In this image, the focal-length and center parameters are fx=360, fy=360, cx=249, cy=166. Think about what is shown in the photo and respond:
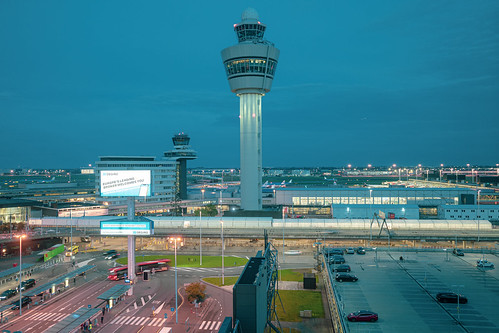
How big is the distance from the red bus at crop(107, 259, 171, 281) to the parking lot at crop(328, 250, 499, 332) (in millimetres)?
27341

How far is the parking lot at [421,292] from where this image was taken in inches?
938

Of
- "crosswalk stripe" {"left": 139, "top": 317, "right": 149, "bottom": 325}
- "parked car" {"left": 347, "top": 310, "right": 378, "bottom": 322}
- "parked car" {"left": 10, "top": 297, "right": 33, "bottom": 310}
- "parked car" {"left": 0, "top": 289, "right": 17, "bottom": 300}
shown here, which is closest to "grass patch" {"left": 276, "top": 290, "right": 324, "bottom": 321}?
"parked car" {"left": 347, "top": 310, "right": 378, "bottom": 322}

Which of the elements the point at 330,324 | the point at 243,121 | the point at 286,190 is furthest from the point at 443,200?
the point at 330,324

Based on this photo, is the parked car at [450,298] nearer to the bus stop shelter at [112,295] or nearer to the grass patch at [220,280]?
the grass patch at [220,280]

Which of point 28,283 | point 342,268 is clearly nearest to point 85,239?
point 28,283

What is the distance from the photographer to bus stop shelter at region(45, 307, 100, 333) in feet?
103

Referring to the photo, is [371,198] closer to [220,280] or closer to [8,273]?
[220,280]

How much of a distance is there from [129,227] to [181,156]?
97.7 meters

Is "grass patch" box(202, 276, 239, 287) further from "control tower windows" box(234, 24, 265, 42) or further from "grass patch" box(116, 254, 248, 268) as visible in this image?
"control tower windows" box(234, 24, 265, 42)

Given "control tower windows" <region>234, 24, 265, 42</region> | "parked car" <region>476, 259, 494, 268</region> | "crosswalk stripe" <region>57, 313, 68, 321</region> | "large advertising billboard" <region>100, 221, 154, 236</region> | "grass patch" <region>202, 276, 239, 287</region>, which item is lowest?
"crosswalk stripe" <region>57, 313, 68, 321</region>

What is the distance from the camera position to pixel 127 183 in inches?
1965

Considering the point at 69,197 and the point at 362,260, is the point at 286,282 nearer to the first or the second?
the point at 362,260

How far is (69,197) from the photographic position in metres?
148

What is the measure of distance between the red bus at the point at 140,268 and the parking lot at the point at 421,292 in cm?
2734
